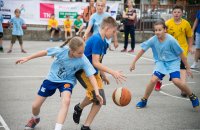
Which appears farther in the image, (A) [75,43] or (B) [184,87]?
(B) [184,87]

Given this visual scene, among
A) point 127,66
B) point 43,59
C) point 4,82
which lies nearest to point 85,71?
point 4,82

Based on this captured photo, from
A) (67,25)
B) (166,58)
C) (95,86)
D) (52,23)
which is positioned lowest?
(95,86)

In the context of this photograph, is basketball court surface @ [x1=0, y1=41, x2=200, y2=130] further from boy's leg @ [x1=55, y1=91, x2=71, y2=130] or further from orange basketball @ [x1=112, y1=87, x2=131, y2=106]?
boy's leg @ [x1=55, y1=91, x2=71, y2=130]

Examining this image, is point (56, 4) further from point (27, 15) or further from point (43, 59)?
point (43, 59)

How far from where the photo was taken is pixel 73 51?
18.8ft

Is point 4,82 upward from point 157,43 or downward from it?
downward

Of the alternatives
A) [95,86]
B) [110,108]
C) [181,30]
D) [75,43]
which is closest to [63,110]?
[95,86]

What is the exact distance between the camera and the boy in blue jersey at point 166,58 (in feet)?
25.1

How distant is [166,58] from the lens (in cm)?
779

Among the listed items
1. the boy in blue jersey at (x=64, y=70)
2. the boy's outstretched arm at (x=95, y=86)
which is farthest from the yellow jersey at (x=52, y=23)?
the boy's outstretched arm at (x=95, y=86)

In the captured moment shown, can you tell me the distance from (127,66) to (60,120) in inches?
330

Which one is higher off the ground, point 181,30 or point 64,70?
point 181,30

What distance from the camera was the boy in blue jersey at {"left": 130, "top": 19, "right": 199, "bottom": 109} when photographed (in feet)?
25.1

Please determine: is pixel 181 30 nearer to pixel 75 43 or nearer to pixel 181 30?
pixel 181 30
